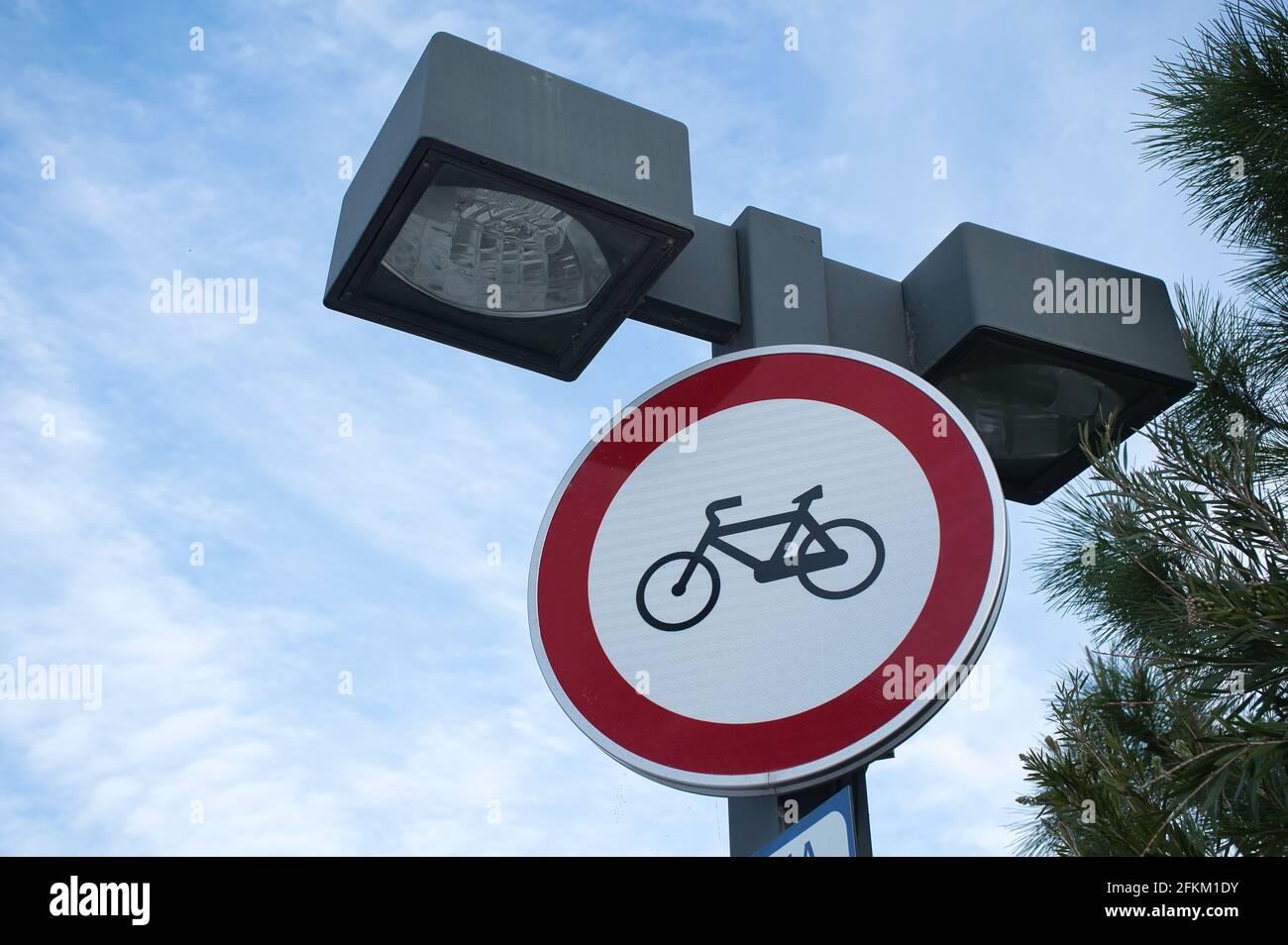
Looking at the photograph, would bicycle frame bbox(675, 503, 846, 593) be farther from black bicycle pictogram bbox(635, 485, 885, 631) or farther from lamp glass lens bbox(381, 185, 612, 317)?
lamp glass lens bbox(381, 185, 612, 317)

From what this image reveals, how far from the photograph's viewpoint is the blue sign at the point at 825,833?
3.46 feet

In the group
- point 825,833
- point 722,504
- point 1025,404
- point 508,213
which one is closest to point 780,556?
point 722,504

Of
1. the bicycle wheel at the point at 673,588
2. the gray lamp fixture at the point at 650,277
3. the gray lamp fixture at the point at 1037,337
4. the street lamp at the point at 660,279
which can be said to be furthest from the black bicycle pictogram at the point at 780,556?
the gray lamp fixture at the point at 1037,337

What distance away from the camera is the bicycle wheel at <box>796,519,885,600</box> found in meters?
1.31

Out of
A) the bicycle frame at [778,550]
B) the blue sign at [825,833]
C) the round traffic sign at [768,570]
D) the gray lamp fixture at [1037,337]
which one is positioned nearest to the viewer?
the blue sign at [825,833]

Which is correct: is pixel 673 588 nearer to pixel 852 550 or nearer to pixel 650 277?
pixel 852 550

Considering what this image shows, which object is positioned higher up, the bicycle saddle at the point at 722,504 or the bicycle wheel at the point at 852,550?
the bicycle saddle at the point at 722,504

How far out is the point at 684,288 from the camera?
1.68 metres

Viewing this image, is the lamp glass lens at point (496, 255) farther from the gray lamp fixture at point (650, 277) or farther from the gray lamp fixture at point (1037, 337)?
the gray lamp fixture at point (1037, 337)

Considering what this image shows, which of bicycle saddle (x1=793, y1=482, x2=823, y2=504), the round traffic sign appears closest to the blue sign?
the round traffic sign

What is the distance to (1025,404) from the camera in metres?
1.89

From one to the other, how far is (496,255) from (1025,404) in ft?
2.65
